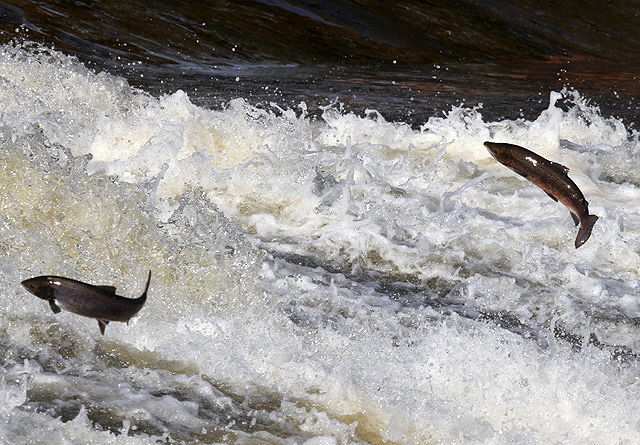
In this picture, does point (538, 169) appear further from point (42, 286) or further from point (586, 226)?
point (42, 286)

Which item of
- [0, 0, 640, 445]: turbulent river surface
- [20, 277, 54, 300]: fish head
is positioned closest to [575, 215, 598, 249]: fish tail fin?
[0, 0, 640, 445]: turbulent river surface

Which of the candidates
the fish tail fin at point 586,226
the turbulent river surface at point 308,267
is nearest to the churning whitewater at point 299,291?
the turbulent river surface at point 308,267

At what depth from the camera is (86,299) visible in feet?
6.98

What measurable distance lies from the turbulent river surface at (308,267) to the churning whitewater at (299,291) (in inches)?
0.4

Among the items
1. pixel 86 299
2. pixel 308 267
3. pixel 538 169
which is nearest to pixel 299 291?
pixel 308 267

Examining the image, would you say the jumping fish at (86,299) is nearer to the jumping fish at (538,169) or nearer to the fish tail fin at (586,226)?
the jumping fish at (538,169)

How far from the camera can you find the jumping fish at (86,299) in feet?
6.97

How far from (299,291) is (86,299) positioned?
1.45 meters

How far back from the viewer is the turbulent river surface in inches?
103

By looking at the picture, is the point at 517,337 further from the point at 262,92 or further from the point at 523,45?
the point at 523,45

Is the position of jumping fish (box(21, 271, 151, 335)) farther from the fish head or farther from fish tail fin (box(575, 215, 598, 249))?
fish tail fin (box(575, 215, 598, 249))

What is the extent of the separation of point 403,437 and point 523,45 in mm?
10355

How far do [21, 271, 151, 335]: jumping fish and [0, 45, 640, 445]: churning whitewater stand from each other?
42cm

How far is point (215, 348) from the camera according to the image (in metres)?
2.92
